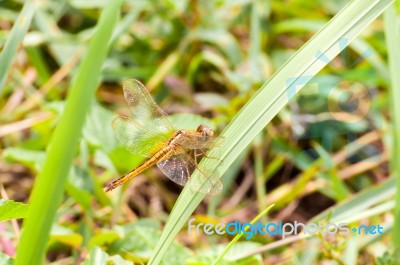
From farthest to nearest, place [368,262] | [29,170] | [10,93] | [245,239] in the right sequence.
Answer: [10,93], [29,170], [368,262], [245,239]

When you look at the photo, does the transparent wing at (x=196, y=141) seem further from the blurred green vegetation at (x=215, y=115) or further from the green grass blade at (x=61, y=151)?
the green grass blade at (x=61, y=151)

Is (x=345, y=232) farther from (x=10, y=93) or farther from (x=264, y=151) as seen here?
(x=10, y=93)

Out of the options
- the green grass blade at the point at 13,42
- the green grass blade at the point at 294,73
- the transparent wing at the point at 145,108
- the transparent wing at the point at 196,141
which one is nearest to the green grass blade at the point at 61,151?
the green grass blade at the point at 294,73

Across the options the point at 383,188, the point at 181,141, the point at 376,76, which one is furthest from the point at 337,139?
the point at 181,141

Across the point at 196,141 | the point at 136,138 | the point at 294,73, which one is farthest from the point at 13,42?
the point at 294,73

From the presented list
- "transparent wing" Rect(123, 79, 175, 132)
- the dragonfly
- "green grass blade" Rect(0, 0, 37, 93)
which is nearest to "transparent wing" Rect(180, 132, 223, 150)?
the dragonfly

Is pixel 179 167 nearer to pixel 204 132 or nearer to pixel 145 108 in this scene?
pixel 204 132

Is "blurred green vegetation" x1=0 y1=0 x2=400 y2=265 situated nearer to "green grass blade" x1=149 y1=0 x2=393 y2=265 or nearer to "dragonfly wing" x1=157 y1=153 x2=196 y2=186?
"dragonfly wing" x1=157 y1=153 x2=196 y2=186
